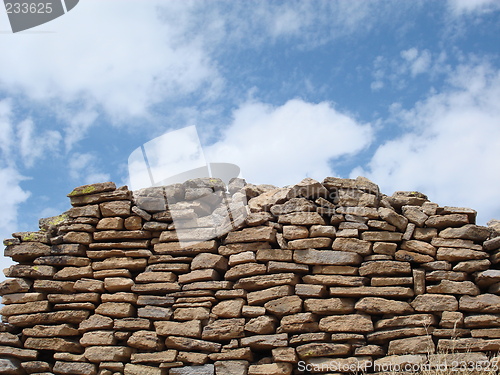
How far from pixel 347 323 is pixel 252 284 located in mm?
1087

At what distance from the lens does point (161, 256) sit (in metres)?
6.71

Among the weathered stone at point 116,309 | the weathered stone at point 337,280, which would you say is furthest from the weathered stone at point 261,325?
the weathered stone at point 116,309

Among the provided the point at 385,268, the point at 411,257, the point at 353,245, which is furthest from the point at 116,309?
the point at 411,257

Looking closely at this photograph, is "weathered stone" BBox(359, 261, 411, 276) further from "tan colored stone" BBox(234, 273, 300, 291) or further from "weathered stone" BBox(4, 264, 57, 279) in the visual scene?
"weathered stone" BBox(4, 264, 57, 279)

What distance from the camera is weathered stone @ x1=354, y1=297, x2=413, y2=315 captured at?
6102 millimetres

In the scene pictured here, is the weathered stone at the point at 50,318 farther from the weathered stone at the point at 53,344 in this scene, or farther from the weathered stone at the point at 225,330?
the weathered stone at the point at 225,330

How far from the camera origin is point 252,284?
6.35 meters

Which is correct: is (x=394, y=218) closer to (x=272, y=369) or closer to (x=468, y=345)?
(x=468, y=345)

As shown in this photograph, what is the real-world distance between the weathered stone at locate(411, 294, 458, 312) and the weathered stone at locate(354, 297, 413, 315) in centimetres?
10

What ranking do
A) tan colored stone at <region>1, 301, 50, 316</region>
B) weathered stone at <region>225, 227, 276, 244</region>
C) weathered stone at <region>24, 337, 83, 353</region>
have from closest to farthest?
weathered stone at <region>225, 227, 276, 244</region> → weathered stone at <region>24, 337, 83, 353</region> → tan colored stone at <region>1, 301, 50, 316</region>

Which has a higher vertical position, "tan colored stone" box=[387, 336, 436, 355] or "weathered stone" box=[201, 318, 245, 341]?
"weathered stone" box=[201, 318, 245, 341]

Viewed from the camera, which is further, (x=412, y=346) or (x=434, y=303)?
(x=434, y=303)

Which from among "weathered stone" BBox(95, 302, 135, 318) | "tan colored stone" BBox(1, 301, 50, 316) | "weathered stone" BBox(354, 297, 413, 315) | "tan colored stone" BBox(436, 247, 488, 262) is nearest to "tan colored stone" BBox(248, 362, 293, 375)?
"weathered stone" BBox(354, 297, 413, 315)

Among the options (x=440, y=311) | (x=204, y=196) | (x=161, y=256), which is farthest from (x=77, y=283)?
(x=440, y=311)
